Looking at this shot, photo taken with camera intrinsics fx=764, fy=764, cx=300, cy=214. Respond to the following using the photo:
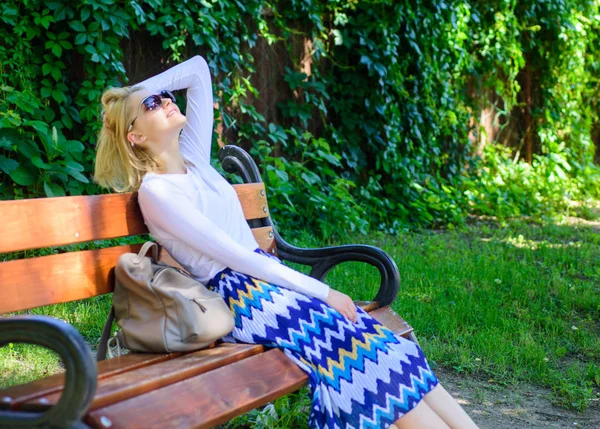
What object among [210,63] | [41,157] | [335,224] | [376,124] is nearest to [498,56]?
[376,124]

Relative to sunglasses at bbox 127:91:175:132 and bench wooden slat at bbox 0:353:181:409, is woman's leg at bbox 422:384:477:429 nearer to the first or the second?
bench wooden slat at bbox 0:353:181:409

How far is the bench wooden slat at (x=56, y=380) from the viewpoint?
1733 millimetres

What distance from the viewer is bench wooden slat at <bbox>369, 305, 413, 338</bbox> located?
296 centimetres

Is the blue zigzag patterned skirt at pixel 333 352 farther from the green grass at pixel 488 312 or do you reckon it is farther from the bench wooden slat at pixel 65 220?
the green grass at pixel 488 312

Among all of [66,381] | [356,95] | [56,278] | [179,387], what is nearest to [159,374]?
[179,387]

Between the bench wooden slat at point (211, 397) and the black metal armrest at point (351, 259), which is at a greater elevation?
the black metal armrest at point (351, 259)

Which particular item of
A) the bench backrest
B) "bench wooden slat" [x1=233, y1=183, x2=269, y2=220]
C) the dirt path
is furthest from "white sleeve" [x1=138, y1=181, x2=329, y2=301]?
the dirt path

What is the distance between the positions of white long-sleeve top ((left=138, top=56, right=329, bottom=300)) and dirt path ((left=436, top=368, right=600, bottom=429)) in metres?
1.17

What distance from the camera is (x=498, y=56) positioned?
8.70 meters

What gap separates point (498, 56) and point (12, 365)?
6.87 metres

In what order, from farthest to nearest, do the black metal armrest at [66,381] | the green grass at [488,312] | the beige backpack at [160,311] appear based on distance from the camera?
the green grass at [488,312]
the beige backpack at [160,311]
the black metal armrest at [66,381]

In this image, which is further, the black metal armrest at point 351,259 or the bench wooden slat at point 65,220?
the black metal armrest at point 351,259

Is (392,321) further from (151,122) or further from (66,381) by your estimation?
(66,381)

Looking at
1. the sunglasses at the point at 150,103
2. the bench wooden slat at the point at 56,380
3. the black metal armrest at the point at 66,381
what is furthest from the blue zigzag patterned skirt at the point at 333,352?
the black metal armrest at the point at 66,381
